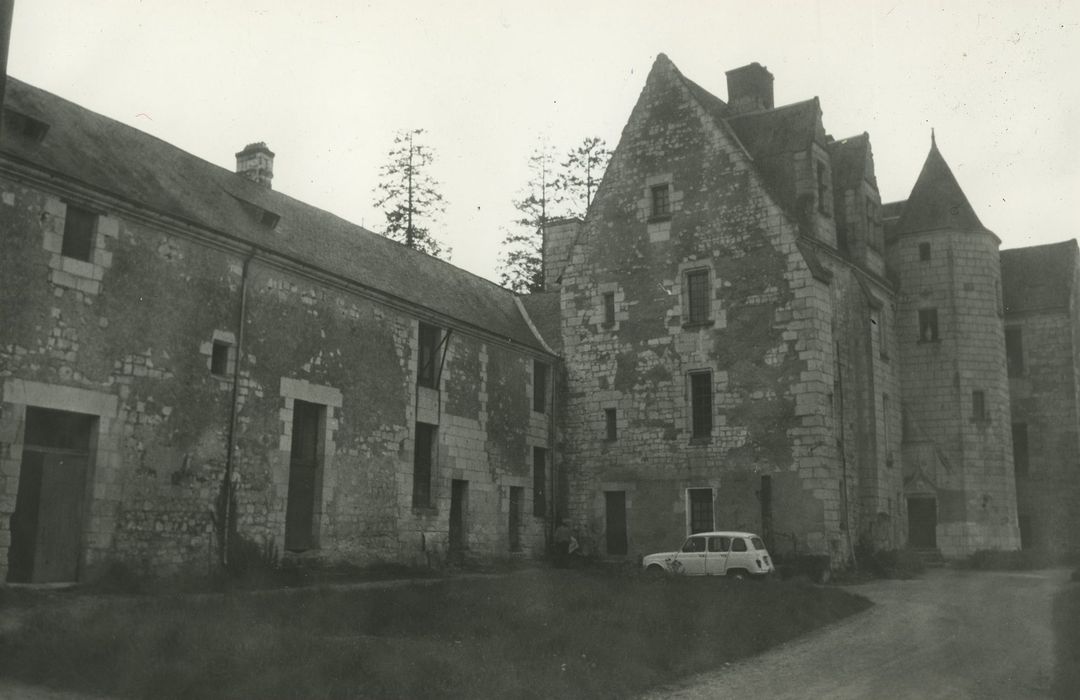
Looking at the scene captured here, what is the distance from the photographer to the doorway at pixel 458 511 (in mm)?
24391

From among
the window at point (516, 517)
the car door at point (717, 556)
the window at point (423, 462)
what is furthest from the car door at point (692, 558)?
the window at point (516, 517)

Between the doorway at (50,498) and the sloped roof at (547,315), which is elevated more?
the sloped roof at (547,315)

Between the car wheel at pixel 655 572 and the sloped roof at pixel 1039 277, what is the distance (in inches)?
827

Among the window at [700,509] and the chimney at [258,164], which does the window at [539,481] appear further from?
the chimney at [258,164]

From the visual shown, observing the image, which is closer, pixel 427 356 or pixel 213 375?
pixel 213 375

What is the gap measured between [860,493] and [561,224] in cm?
1261

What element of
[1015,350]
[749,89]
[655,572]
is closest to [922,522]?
[1015,350]

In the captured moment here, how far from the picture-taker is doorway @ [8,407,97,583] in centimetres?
1528

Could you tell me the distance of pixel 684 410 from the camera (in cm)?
2666

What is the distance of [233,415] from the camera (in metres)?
18.5

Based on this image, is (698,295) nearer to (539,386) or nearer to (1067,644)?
(539,386)

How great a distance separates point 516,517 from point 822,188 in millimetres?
12657

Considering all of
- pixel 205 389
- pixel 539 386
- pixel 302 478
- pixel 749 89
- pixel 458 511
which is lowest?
pixel 458 511

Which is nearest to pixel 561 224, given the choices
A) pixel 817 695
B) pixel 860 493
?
pixel 860 493
